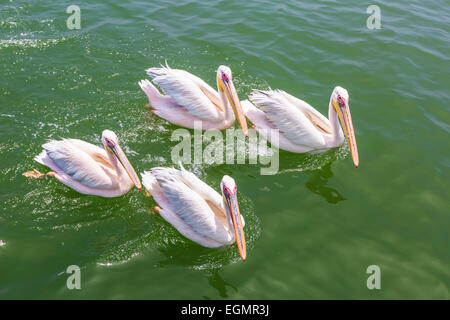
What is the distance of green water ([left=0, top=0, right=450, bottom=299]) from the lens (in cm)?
425

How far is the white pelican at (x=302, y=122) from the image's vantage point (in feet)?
18.2

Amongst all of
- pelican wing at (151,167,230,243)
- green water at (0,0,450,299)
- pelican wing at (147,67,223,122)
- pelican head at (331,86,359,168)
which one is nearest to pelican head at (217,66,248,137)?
pelican wing at (147,67,223,122)

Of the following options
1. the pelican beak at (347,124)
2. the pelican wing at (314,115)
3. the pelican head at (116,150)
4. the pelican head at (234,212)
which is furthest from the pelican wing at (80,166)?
the pelican beak at (347,124)

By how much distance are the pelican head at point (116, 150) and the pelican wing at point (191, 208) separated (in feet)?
0.95

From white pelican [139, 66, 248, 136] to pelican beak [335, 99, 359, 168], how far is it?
141 centimetres

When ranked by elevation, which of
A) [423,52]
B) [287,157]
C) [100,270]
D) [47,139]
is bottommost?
[100,270]

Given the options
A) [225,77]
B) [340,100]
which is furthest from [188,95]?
[340,100]

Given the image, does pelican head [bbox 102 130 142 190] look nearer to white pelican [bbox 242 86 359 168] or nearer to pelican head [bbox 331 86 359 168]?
white pelican [bbox 242 86 359 168]

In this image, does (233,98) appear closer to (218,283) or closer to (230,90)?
(230,90)

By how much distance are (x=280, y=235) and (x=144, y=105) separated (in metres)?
3.42

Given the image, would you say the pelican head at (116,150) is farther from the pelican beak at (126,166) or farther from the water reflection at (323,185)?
the water reflection at (323,185)

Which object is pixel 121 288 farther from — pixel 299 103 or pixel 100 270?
pixel 299 103

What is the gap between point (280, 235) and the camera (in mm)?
4711
